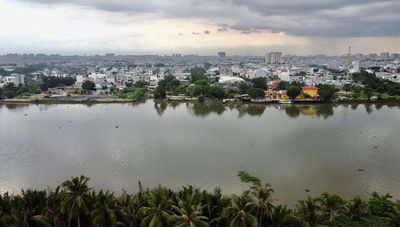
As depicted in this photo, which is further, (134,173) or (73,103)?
(73,103)

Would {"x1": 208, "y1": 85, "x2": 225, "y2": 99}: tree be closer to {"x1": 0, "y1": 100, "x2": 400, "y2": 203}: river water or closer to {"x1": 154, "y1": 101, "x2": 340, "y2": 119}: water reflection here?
{"x1": 154, "y1": 101, "x2": 340, "y2": 119}: water reflection

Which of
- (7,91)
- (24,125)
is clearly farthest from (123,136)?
(7,91)

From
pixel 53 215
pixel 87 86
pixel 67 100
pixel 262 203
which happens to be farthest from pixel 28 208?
pixel 87 86

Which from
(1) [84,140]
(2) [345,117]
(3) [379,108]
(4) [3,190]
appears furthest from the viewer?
(3) [379,108]

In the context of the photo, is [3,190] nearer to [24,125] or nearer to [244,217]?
[244,217]

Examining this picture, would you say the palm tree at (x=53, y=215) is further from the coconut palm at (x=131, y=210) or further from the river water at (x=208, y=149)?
the river water at (x=208, y=149)

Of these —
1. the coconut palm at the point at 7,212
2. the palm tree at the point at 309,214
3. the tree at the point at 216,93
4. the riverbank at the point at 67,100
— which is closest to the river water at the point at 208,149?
the palm tree at the point at 309,214
